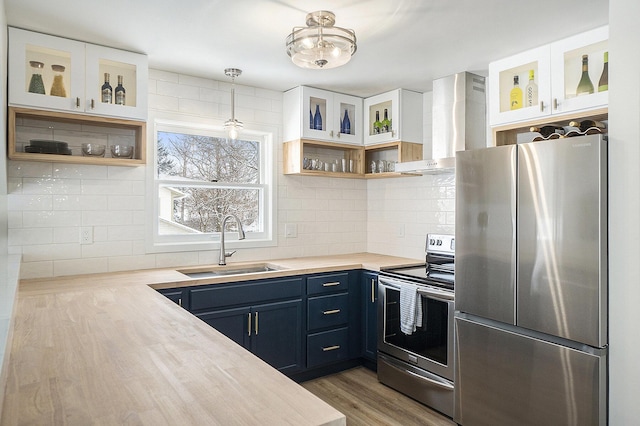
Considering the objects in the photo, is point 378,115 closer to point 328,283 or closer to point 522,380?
point 328,283

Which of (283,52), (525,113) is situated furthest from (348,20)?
(525,113)

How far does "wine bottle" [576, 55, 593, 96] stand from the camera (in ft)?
8.29

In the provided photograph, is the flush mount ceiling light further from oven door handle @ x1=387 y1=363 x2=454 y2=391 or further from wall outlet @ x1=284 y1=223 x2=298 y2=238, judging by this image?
oven door handle @ x1=387 y1=363 x2=454 y2=391

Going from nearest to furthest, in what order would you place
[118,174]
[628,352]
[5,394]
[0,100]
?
[5,394] < [628,352] < [0,100] < [118,174]

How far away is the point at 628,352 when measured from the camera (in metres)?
1.95

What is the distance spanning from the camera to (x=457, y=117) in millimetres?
3301

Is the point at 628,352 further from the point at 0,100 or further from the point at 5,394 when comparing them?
the point at 0,100

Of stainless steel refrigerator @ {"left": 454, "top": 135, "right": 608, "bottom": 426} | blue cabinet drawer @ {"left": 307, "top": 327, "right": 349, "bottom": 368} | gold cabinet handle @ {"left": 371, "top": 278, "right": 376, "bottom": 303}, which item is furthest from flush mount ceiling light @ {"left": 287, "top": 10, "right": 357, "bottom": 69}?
blue cabinet drawer @ {"left": 307, "top": 327, "right": 349, "bottom": 368}

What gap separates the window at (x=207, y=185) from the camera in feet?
11.3

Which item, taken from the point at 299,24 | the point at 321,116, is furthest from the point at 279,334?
the point at 299,24

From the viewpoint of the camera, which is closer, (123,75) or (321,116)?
(123,75)

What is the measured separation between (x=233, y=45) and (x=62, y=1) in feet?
3.11

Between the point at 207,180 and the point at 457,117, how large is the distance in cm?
205

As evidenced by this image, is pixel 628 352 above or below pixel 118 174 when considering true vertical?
below
